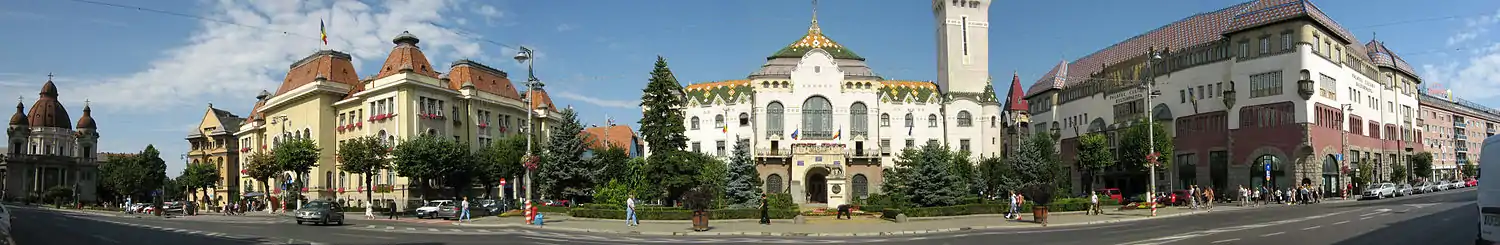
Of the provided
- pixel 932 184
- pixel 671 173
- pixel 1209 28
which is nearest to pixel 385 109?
pixel 671 173

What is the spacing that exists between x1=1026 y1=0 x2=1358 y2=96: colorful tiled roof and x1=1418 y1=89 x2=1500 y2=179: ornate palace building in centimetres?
4054

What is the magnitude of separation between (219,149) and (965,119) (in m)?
79.8

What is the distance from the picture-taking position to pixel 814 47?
273ft

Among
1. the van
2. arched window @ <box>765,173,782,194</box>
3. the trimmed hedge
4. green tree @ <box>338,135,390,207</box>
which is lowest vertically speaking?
the trimmed hedge

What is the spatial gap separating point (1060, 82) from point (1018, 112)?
781 inches

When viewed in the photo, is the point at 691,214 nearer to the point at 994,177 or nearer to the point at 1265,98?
the point at 994,177

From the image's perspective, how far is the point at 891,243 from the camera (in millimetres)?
25688

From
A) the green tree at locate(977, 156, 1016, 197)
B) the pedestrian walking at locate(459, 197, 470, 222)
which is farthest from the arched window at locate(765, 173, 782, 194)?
the pedestrian walking at locate(459, 197, 470, 222)

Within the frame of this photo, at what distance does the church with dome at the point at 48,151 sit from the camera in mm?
125188

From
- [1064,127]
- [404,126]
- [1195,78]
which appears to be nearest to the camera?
[404,126]

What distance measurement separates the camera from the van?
1611 centimetres

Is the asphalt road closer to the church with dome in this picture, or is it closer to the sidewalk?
the sidewalk

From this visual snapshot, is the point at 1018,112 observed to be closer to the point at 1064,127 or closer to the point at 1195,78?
Answer: the point at 1064,127

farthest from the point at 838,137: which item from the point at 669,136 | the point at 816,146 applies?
the point at 669,136
